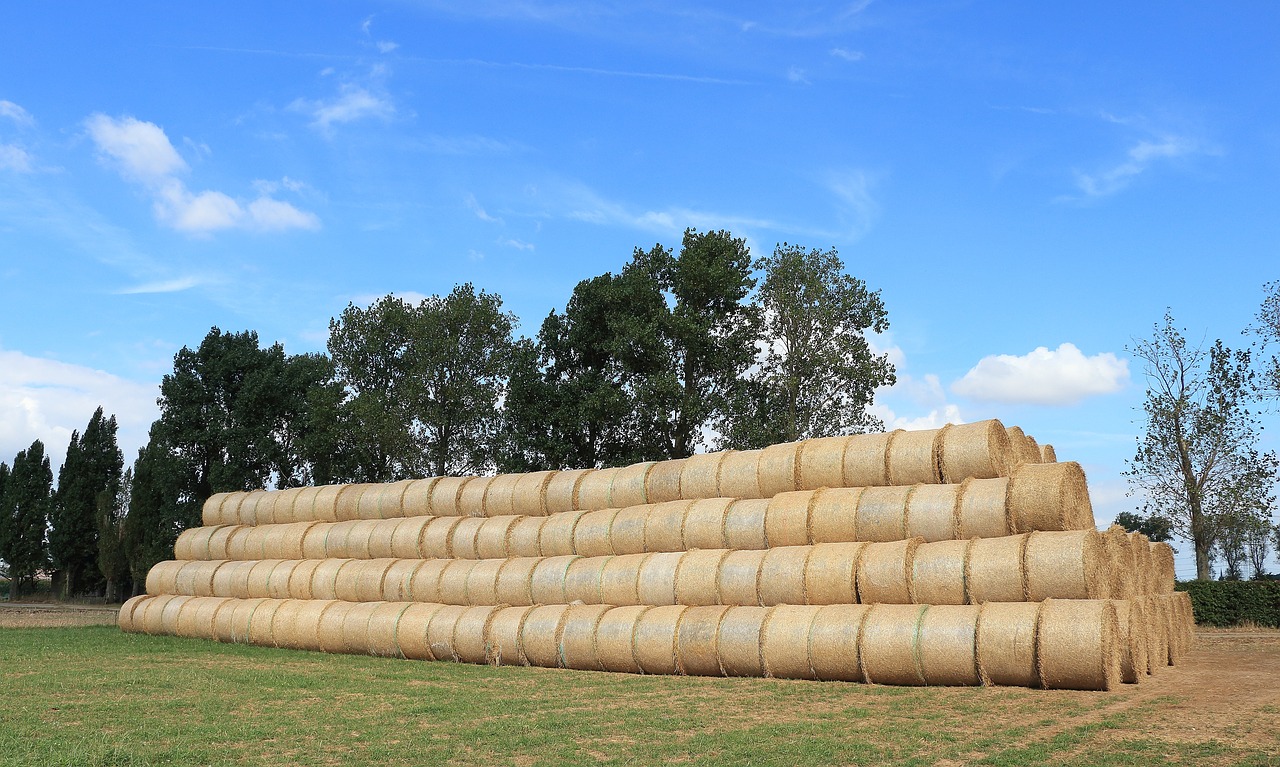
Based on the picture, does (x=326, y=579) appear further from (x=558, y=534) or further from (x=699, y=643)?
(x=699, y=643)

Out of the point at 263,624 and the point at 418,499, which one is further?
the point at 418,499

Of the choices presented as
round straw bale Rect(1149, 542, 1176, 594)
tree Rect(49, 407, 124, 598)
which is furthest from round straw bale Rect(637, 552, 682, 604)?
tree Rect(49, 407, 124, 598)

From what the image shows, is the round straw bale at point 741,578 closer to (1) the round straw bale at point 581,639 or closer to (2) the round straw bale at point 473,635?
(1) the round straw bale at point 581,639

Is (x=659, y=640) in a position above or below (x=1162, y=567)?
below

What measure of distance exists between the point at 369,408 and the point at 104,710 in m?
24.2

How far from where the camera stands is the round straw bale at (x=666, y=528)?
1827cm

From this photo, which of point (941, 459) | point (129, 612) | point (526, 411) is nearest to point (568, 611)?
point (941, 459)

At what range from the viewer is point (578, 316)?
35.9 meters

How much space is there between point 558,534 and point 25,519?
58742 mm

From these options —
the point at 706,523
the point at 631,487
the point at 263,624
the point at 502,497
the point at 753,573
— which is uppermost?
the point at 631,487

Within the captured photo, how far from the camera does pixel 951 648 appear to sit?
13.5 metres

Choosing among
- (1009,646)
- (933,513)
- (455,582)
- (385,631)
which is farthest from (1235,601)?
(385,631)

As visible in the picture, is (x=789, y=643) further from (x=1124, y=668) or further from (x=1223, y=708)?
(x=1223, y=708)

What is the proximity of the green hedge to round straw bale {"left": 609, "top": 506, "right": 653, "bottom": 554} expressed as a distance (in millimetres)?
18375
